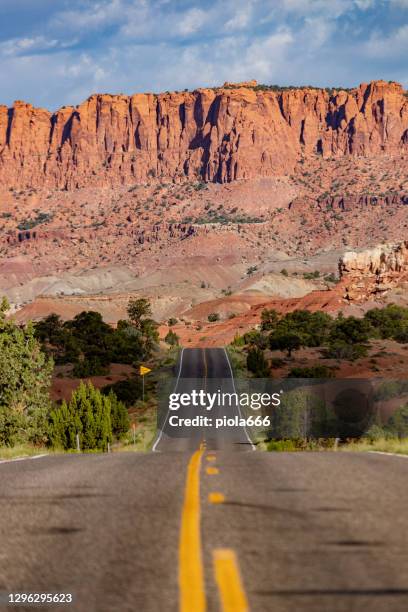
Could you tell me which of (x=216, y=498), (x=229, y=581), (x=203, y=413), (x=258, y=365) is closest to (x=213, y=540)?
(x=229, y=581)

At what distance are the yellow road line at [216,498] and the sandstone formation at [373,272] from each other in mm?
128684

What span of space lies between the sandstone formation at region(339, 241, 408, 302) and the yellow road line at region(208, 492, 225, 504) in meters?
129

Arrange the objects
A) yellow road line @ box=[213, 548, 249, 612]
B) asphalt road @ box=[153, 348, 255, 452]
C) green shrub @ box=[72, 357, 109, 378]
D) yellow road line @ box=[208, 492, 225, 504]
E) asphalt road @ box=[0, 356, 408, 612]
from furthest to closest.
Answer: green shrub @ box=[72, 357, 109, 378]
asphalt road @ box=[153, 348, 255, 452]
yellow road line @ box=[208, 492, 225, 504]
asphalt road @ box=[0, 356, 408, 612]
yellow road line @ box=[213, 548, 249, 612]

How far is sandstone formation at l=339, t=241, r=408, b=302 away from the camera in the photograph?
13625 cm

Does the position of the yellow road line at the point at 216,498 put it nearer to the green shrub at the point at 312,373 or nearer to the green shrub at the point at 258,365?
the green shrub at the point at 312,373

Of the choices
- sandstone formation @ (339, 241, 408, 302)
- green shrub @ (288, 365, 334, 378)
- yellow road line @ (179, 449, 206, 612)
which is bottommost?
green shrub @ (288, 365, 334, 378)

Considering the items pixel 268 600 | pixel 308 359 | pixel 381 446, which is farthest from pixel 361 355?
pixel 268 600

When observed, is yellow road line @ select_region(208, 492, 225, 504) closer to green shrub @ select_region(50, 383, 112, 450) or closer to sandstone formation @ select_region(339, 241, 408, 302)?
green shrub @ select_region(50, 383, 112, 450)

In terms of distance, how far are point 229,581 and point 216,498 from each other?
3.12m

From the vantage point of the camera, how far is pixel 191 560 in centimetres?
515

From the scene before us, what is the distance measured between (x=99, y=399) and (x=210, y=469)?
35.6 metres

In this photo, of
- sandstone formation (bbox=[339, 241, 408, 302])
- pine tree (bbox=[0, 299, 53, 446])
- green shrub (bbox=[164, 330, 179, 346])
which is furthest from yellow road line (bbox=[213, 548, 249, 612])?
sandstone formation (bbox=[339, 241, 408, 302])

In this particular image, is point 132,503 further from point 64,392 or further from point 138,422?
point 64,392

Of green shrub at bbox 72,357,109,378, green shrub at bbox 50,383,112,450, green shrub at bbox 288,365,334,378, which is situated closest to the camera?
green shrub at bbox 50,383,112,450
